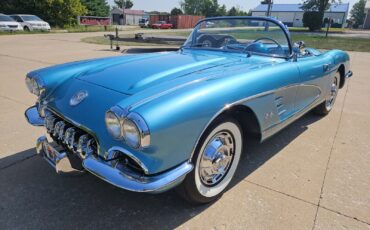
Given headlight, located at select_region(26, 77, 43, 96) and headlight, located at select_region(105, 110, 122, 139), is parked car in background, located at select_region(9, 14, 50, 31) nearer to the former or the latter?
headlight, located at select_region(26, 77, 43, 96)

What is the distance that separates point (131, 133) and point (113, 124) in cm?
16

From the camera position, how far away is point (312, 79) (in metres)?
3.34

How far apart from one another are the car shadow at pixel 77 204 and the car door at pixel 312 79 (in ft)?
3.50

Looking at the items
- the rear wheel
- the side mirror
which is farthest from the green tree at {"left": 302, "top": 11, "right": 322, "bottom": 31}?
the side mirror

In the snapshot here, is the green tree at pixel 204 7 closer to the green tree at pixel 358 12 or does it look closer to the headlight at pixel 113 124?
the green tree at pixel 358 12

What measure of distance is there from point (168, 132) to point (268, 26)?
2255 millimetres

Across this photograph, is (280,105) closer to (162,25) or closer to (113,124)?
(113,124)

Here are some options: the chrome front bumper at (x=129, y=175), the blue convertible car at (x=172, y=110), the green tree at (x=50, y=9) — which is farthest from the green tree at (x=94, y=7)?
the chrome front bumper at (x=129, y=175)

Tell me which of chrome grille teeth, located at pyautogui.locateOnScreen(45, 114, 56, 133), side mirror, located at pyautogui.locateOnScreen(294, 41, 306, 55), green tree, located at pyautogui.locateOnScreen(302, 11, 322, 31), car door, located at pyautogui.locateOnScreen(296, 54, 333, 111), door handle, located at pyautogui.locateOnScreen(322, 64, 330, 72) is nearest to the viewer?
chrome grille teeth, located at pyautogui.locateOnScreen(45, 114, 56, 133)

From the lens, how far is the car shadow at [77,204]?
2104 millimetres

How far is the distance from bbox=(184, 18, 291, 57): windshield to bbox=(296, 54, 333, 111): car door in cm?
28

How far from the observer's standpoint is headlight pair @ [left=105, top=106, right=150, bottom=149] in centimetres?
168

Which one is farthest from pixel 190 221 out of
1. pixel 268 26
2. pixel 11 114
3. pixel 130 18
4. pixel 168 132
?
pixel 130 18

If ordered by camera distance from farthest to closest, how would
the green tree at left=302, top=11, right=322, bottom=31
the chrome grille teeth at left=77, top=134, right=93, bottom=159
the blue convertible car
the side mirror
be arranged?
the green tree at left=302, top=11, right=322, bottom=31
the side mirror
the chrome grille teeth at left=77, top=134, right=93, bottom=159
the blue convertible car
